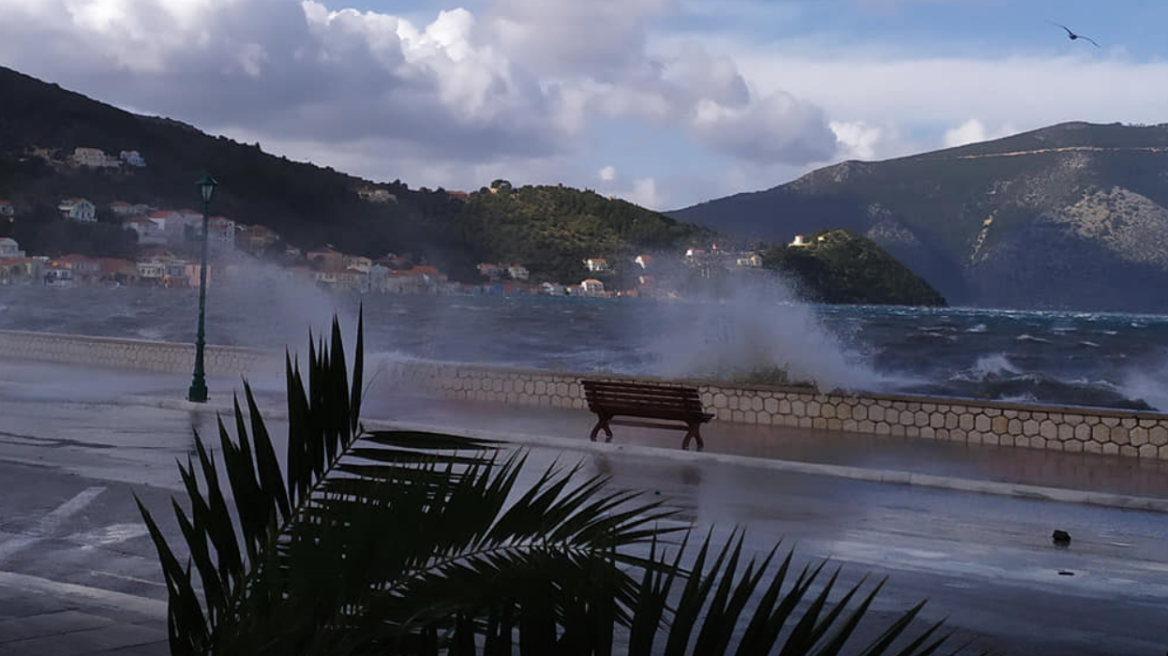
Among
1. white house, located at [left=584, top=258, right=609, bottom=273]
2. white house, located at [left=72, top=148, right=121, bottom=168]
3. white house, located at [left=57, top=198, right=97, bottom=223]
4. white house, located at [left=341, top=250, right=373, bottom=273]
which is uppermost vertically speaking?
white house, located at [left=72, top=148, right=121, bottom=168]

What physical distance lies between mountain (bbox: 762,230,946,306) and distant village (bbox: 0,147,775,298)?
1666mm

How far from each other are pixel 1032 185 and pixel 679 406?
95.1m

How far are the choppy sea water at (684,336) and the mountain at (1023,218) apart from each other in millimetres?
7588

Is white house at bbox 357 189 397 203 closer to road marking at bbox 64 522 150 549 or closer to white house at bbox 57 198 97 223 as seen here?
white house at bbox 57 198 97 223

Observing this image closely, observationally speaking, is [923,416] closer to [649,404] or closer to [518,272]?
[649,404]

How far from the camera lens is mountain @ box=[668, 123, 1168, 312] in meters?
97.6

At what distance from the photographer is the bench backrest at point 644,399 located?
1541 cm

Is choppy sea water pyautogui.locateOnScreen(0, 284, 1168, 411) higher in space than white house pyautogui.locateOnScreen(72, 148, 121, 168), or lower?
lower

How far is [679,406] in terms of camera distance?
1551cm

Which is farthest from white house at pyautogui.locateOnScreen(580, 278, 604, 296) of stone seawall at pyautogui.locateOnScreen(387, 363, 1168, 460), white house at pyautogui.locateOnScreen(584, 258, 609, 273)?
stone seawall at pyautogui.locateOnScreen(387, 363, 1168, 460)

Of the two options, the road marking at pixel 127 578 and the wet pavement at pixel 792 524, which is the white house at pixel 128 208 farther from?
the road marking at pixel 127 578

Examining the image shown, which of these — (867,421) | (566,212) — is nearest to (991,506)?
(867,421)

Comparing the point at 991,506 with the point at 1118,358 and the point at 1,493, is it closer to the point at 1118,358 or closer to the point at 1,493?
the point at 1,493

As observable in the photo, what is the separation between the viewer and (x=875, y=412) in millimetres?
17875
